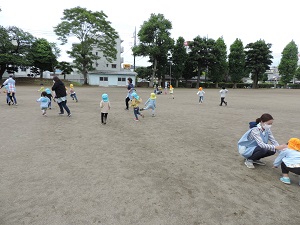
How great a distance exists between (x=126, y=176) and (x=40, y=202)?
1.48 metres

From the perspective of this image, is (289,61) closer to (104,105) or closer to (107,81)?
(107,81)

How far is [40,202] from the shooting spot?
2965mm

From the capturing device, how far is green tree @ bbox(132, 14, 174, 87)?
133ft

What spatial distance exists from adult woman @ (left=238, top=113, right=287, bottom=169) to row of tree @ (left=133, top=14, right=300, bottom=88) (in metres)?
38.3

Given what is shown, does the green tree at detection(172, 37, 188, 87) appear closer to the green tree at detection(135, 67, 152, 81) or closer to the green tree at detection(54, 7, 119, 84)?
the green tree at detection(135, 67, 152, 81)

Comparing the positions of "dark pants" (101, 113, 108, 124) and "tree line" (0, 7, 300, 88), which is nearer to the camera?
"dark pants" (101, 113, 108, 124)

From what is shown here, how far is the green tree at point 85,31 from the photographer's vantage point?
38000mm

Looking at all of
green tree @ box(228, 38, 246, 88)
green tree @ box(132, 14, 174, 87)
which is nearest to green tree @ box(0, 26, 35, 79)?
green tree @ box(132, 14, 174, 87)

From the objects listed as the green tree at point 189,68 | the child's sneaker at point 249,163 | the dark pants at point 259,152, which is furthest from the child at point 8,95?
the green tree at point 189,68

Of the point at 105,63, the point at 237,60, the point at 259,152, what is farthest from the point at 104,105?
the point at 237,60

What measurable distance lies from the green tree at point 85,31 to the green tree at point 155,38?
5952 millimetres

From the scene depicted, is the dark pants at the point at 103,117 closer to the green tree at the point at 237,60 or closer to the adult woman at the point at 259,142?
the adult woman at the point at 259,142

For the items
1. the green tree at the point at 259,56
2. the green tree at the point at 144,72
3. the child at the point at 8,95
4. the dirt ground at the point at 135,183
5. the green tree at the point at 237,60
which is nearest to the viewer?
the dirt ground at the point at 135,183

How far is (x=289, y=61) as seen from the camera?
187ft
